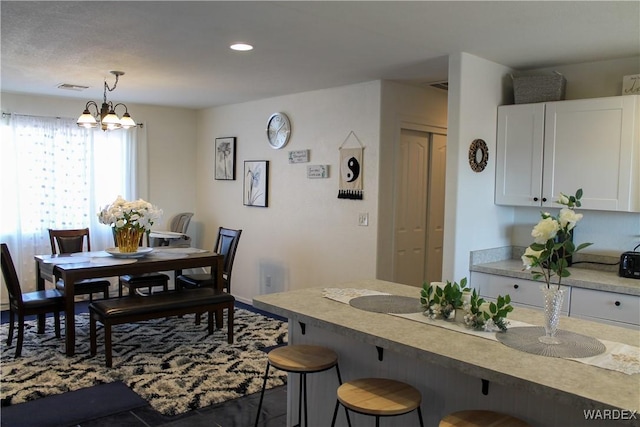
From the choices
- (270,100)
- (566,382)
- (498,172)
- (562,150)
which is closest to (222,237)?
(270,100)

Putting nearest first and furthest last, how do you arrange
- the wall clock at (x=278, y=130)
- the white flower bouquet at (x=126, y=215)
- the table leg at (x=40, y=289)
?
the white flower bouquet at (x=126, y=215) → the table leg at (x=40, y=289) → the wall clock at (x=278, y=130)

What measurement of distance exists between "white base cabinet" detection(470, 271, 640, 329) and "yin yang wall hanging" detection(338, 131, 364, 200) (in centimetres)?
142

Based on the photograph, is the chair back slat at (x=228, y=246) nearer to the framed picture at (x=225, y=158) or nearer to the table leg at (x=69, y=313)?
the framed picture at (x=225, y=158)

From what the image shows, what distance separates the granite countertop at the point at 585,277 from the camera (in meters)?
3.17

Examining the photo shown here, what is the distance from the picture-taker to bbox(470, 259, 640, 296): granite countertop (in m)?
3.17

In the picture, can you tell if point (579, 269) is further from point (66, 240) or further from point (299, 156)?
point (66, 240)

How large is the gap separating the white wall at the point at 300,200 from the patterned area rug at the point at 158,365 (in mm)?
860

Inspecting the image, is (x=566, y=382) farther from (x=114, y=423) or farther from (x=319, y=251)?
(x=319, y=251)

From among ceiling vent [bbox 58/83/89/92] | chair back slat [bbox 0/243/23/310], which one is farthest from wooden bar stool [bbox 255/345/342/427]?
ceiling vent [bbox 58/83/89/92]

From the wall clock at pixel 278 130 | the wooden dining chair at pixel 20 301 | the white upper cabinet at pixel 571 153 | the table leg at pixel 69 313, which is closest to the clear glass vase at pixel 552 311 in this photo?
the white upper cabinet at pixel 571 153

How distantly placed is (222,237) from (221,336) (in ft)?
3.46

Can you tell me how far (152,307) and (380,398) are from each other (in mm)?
2623

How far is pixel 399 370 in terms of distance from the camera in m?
2.25

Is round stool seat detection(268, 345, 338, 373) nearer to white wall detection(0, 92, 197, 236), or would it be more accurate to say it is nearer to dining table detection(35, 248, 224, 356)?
dining table detection(35, 248, 224, 356)
